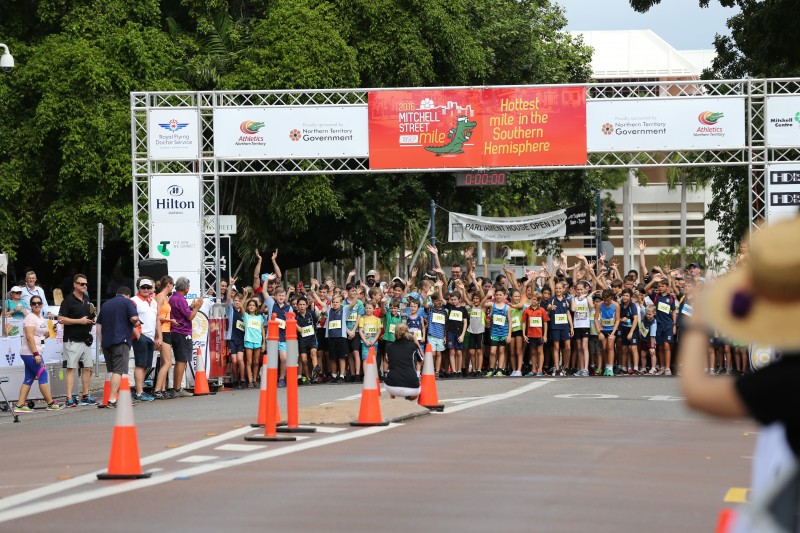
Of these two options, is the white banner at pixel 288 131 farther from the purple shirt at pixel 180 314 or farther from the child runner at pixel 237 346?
the purple shirt at pixel 180 314

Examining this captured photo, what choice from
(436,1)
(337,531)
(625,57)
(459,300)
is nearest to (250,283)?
(436,1)

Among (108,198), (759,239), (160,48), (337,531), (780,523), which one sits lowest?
(337,531)

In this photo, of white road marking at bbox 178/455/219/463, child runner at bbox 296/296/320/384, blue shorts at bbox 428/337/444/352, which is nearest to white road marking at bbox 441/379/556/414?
blue shorts at bbox 428/337/444/352

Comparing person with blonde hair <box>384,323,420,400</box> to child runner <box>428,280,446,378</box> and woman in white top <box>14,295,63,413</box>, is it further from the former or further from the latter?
child runner <box>428,280,446,378</box>

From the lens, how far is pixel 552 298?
88.8 feet

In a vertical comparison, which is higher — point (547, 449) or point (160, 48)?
point (160, 48)

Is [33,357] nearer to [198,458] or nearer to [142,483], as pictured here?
[198,458]

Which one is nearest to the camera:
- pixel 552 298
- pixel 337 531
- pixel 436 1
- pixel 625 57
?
pixel 337 531

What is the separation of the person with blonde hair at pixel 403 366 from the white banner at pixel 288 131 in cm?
1034

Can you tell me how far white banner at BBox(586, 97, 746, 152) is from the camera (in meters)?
27.9

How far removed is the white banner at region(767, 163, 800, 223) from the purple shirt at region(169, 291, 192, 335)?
1175 cm

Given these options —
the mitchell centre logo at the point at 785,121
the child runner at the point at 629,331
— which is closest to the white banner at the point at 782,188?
the mitchell centre logo at the point at 785,121

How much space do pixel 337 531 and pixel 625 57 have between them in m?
139

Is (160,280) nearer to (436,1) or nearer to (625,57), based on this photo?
(436,1)
